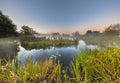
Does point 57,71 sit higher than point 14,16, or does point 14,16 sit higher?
point 14,16

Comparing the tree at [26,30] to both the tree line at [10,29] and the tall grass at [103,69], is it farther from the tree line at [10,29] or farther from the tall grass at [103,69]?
the tall grass at [103,69]

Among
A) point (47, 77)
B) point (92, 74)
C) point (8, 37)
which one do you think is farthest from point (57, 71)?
point (8, 37)

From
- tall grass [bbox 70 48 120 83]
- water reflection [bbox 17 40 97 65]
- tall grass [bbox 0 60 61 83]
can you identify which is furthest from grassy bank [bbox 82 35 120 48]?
tall grass [bbox 0 60 61 83]

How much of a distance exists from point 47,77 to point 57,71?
0.27 metres

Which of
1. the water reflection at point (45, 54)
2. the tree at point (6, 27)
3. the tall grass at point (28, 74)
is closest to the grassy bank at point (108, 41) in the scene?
the water reflection at point (45, 54)

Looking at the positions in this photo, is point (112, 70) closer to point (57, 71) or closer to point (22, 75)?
point (57, 71)

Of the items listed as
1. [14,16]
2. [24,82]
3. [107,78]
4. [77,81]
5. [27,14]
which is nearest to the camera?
[24,82]

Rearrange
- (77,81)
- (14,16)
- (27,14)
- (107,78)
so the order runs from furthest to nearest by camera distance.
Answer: (14,16) < (27,14) < (77,81) < (107,78)

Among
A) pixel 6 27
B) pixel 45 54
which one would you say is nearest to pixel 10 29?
pixel 6 27

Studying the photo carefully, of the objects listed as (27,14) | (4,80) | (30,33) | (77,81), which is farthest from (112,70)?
(30,33)

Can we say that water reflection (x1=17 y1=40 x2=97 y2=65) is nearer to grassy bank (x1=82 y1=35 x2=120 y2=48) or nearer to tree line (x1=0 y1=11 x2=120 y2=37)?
grassy bank (x1=82 y1=35 x2=120 y2=48)

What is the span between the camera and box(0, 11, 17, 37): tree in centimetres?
3045

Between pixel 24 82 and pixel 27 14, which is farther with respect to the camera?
pixel 27 14

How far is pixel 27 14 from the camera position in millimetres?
18734
